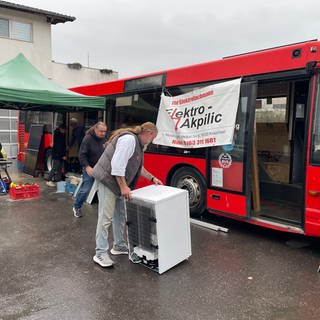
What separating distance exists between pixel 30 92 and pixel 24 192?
7.38ft

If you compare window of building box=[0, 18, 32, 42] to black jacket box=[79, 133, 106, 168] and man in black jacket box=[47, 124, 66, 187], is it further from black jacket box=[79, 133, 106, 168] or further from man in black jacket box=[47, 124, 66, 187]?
black jacket box=[79, 133, 106, 168]

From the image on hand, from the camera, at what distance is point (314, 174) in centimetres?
392

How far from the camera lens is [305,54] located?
13.1 feet

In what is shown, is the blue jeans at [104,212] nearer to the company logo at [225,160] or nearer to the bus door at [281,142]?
the company logo at [225,160]

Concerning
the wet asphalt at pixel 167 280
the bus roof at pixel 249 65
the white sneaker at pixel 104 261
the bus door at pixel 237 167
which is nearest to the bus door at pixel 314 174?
the bus roof at pixel 249 65

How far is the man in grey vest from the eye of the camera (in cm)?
334

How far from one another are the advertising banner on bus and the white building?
43.9 ft

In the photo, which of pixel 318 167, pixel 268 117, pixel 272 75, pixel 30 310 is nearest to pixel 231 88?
pixel 272 75

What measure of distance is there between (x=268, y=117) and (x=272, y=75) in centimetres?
240

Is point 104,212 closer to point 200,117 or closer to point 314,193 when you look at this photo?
point 200,117

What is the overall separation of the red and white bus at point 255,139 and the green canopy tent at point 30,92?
653 mm

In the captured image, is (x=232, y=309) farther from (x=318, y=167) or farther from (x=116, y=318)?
(x=318, y=167)

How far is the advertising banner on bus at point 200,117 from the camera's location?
4.75m

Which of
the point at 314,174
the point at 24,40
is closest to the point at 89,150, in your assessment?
the point at 314,174
